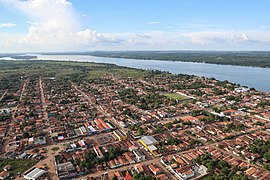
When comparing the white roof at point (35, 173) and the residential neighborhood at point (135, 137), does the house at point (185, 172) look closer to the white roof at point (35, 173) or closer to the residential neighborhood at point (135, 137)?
the residential neighborhood at point (135, 137)

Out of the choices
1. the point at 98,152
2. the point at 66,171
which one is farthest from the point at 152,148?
the point at 66,171

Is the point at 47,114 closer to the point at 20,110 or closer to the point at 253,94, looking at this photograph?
the point at 20,110

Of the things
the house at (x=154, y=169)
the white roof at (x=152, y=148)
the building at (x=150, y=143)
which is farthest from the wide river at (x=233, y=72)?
the house at (x=154, y=169)

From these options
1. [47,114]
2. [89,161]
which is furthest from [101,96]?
[89,161]

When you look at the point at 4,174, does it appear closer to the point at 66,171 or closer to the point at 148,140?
the point at 66,171

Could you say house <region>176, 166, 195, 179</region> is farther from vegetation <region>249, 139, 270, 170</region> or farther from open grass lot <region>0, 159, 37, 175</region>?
open grass lot <region>0, 159, 37, 175</region>

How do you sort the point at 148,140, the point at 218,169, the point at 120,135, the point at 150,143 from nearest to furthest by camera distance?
the point at 218,169 → the point at 150,143 → the point at 148,140 → the point at 120,135

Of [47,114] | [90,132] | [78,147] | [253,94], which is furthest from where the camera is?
[253,94]
